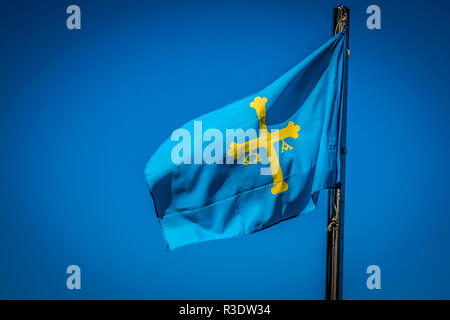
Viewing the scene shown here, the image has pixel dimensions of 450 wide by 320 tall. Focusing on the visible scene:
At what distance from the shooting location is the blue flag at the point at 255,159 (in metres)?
7.95

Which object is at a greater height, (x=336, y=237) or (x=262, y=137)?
→ (x=262, y=137)

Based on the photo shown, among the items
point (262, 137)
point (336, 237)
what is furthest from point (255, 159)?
point (336, 237)

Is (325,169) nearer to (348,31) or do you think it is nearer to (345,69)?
(345,69)

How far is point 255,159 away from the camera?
26.7ft

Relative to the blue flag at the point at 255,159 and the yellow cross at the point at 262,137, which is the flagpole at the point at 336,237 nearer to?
the blue flag at the point at 255,159

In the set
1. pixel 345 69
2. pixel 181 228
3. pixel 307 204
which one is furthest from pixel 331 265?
pixel 345 69

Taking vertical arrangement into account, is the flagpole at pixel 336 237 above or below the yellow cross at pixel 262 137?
below

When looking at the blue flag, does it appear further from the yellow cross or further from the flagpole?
the flagpole

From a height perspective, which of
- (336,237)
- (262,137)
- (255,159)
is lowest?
(336,237)

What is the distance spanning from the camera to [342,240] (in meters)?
7.44

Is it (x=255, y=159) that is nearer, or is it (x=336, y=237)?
(x=336, y=237)

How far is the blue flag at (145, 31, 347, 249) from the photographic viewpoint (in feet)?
26.1

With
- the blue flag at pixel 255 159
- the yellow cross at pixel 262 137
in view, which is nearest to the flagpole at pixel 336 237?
the blue flag at pixel 255 159

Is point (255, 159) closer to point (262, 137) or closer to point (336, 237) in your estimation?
point (262, 137)
